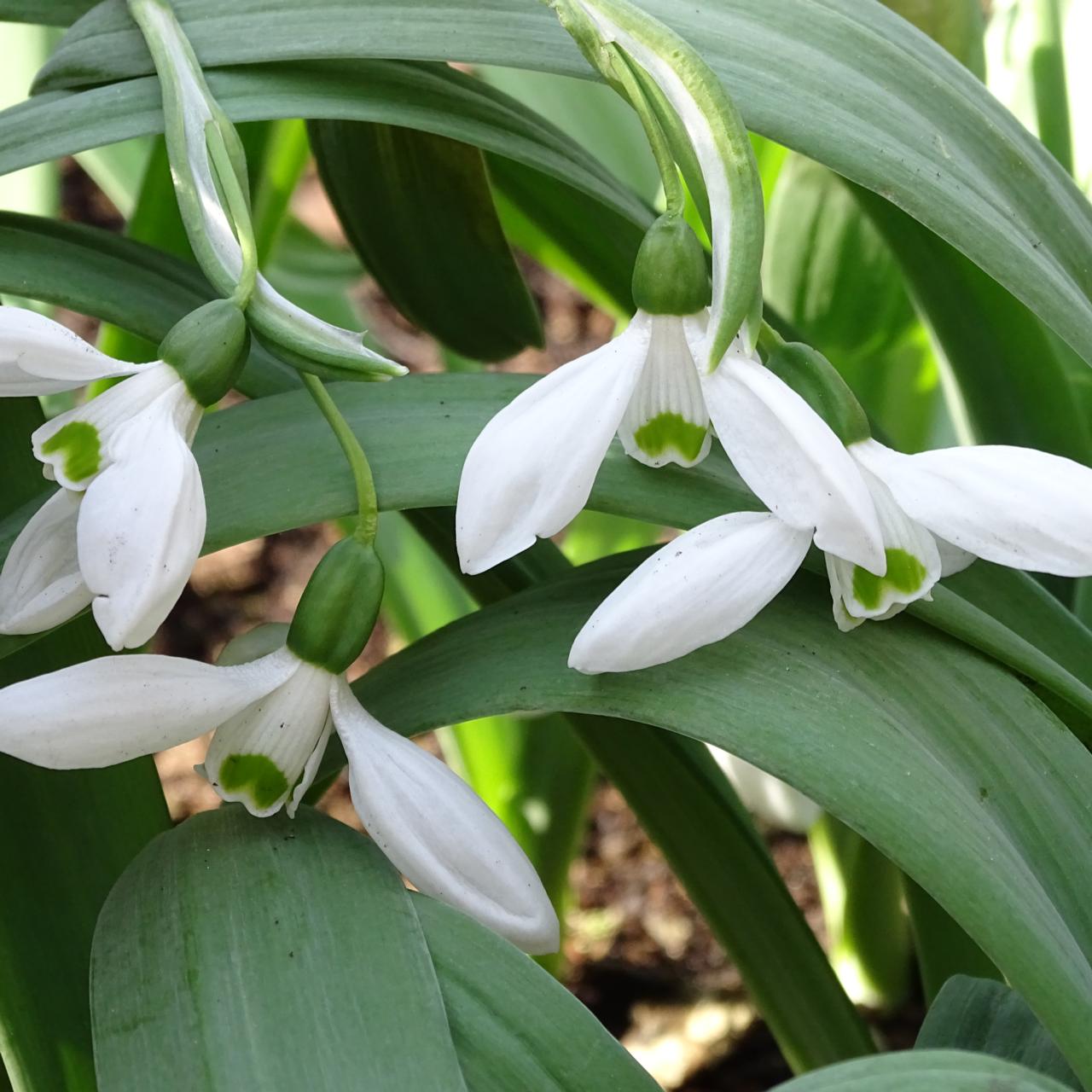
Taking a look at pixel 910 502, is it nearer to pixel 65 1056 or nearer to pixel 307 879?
pixel 307 879

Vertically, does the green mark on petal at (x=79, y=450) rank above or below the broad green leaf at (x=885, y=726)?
above

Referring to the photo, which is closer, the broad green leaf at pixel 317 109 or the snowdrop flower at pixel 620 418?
the snowdrop flower at pixel 620 418

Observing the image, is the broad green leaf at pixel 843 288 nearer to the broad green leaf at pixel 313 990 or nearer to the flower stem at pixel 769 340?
the flower stem at pixel 769 340

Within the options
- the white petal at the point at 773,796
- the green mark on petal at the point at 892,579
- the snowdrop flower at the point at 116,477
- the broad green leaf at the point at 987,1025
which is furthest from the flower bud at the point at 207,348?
the white petal at the point at 773,796

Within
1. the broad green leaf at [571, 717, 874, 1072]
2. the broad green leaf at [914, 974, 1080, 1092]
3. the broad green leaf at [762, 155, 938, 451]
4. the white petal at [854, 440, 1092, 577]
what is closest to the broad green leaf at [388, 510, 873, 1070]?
the broad green leaf at [571, 717, 874, 1072]

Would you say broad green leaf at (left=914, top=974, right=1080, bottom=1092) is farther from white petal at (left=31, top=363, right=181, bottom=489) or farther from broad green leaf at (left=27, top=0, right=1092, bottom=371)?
white petal at (left=31, top=363, right=181, bottom=489)
